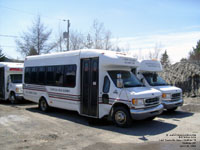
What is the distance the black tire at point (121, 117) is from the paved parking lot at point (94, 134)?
0.74 feet

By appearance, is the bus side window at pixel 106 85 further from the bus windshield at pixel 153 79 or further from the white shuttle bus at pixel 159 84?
the bus windshield at pixel 153 79

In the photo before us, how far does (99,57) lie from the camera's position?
8422 millimetres

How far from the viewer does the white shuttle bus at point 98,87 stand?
766 cm

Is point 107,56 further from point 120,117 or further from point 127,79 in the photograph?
point 120,117

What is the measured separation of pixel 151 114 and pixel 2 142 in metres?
5.05

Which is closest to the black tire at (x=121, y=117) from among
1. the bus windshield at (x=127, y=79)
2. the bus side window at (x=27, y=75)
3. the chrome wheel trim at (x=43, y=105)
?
the bus windshield at (x=127, y=79)

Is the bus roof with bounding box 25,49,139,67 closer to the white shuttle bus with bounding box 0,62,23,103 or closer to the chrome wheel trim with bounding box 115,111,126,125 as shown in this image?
the chrome wheel trim with bounding box 115,111,126,125

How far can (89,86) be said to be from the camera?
880cm

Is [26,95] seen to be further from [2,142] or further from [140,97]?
[140,97]

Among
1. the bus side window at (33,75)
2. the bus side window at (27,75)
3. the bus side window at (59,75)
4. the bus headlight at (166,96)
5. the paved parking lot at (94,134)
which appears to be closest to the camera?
the paved parking lot at (94,134)

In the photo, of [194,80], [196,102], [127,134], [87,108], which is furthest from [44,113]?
[194,80]

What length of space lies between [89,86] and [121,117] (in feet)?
6.41

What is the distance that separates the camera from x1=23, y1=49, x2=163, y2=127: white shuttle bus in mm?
7656

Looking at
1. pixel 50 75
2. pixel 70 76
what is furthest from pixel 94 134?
pixel 50 75
